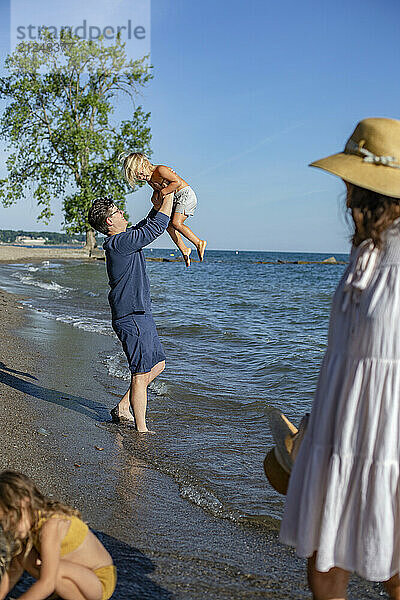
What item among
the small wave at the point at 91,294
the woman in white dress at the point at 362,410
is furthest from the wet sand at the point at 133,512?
the small wave at the point at 91,294

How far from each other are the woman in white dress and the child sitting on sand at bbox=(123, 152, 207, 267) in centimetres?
303

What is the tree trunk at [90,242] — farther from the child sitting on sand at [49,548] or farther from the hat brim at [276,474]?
the hat brim at [276,474]

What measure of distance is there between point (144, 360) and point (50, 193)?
1266 inches

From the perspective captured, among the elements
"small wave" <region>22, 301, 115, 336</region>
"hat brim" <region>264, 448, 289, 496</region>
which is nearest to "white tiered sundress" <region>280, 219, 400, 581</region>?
"hat brim" <region>264, 448, 289, 496</region>

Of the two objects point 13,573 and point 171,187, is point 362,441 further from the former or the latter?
point 171,187

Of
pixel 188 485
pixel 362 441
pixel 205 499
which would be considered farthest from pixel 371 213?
pixel 188 485

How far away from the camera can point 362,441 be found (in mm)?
2010

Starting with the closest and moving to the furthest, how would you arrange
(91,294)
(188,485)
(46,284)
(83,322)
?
(188,485) < (83,322) < (91,294) < (46,284)

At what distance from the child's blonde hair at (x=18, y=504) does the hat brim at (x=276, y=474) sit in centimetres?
83

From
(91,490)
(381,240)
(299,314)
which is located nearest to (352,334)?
(381,240)

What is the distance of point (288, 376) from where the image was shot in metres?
7.98

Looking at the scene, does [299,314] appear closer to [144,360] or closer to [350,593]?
[144,360]

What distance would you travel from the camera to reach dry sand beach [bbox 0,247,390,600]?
9.34 feet

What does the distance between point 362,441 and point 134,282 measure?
3.21 metres
